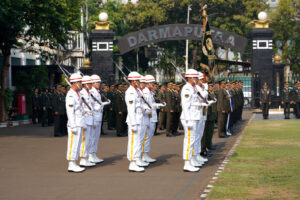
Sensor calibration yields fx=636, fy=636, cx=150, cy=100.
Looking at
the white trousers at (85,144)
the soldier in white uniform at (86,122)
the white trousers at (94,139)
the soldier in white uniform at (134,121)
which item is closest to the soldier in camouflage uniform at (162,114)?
the white trousers at (94,139)

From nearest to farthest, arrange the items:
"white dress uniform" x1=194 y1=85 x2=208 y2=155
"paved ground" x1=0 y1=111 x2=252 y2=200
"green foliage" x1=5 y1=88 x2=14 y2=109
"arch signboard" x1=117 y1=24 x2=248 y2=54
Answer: "paved ground" x1=0 y1=111 x2=252 y2=200 → "white dress uniform" x1=194 y1=85 x2=208 y2=155 → "green foliage" x1=5 y1=88 x2=14 y2=109 → "arch signboard" x1=117 y1=24 x2=248 y2=54

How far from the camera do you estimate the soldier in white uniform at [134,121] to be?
41.2ft

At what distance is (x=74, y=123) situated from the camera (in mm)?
12570

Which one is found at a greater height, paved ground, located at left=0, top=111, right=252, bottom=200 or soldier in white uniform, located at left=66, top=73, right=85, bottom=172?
soldier in white uniform, located at left=66, top=73, right=85, bottom=172

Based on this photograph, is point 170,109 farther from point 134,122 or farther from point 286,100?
point 286,100

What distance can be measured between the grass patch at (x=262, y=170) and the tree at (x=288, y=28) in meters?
34.4

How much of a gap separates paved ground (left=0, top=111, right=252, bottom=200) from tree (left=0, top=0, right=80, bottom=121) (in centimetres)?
623

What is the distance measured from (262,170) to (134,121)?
2681mm

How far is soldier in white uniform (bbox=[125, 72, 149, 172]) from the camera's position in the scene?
12.6 metres

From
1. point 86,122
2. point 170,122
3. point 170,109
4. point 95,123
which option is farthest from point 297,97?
point 86,122

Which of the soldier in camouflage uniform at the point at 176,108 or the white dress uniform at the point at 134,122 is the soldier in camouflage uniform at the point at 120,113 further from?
the white dress uniform at the point at 134,122

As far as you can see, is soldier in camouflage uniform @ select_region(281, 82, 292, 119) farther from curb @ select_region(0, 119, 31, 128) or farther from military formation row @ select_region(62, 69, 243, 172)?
military formation row @ select_region(62, 69, 243, 172)

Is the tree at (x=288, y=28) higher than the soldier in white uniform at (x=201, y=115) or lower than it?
higher

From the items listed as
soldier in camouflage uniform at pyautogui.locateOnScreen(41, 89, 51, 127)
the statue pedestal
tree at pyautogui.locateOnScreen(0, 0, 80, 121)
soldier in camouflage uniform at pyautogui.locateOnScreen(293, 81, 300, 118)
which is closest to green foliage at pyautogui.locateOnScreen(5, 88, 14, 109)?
tree at pyautogui.locateOnScreen(0, 0, 80, 121)
